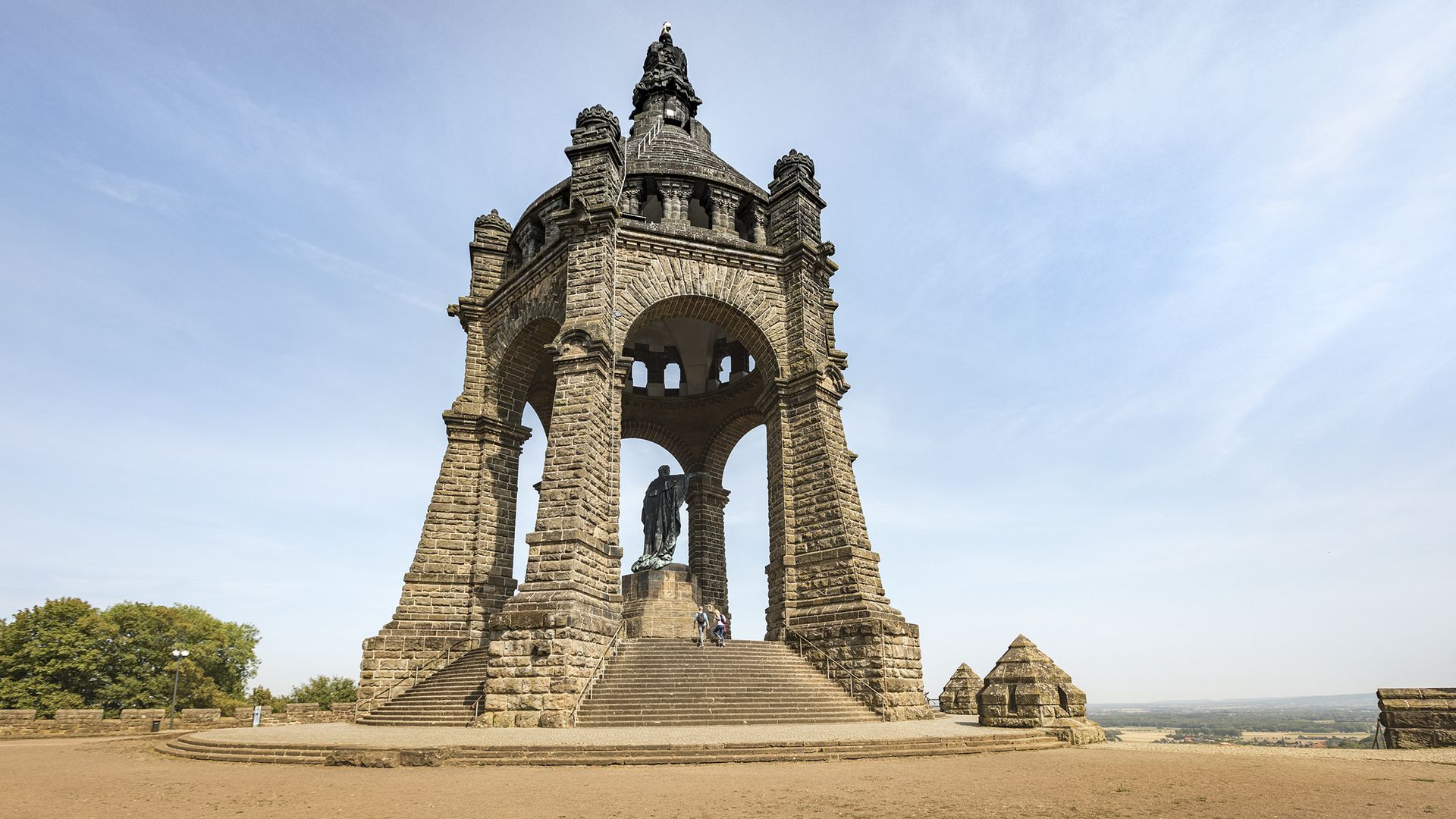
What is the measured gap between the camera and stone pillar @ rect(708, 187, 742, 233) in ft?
62.8

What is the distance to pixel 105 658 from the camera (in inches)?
1209

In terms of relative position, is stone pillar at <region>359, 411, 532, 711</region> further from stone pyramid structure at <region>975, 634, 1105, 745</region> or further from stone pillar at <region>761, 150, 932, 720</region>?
stone pyramid structure at <region>975, 634, 1105, 745</region>

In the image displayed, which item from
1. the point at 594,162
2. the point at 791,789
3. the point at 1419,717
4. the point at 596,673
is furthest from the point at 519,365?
the point at 1419,717

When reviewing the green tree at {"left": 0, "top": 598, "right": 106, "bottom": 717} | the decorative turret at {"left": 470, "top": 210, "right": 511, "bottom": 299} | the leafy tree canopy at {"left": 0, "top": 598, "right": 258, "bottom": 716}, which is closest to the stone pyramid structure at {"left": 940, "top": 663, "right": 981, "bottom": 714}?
the decorative turret at {"left": 470, "top": 210, "right": 511, "bottom": 299}

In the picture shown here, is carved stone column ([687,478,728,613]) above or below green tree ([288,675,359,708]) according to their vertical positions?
above

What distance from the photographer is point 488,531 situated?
1777cm

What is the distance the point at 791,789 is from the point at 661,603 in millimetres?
11738

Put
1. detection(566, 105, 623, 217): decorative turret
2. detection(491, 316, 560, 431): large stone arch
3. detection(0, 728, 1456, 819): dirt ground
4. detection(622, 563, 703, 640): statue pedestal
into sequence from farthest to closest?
detection(491, 316, 560, 431): large stone arch, detection(622, 563, 703, 640): statue pedestal, detection(566, 105, 623, 217): decorative turret, detection(0, 728, 1456, 819): dirt ground

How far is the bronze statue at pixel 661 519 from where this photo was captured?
19344 mm

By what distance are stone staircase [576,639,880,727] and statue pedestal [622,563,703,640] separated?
9.03 ft

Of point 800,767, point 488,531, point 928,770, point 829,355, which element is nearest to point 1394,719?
point 928,770

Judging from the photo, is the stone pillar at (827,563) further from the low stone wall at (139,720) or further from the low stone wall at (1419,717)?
the low stone wall at (139,720)

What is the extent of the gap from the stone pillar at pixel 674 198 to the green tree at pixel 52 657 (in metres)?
29.8

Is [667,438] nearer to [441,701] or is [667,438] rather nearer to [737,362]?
[737,362]
